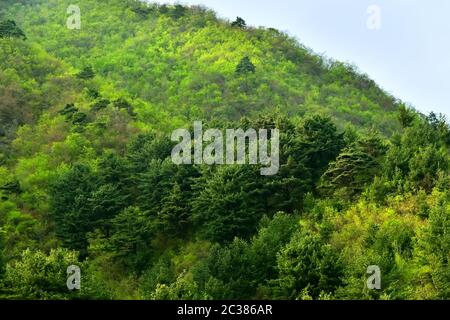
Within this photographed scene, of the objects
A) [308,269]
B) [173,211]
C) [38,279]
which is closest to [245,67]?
[173,211]

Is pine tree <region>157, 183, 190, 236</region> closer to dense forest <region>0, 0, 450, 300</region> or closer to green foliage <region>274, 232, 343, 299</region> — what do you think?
dense forest <region>0, 0, 450, 300</region>

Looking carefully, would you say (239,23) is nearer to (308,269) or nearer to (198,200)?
(198,200)

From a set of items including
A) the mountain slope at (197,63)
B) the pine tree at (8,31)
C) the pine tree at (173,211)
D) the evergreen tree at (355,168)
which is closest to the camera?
the evergreen tree at (355,168)

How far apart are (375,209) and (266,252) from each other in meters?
6.95

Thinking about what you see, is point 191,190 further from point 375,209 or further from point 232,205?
point 375,209

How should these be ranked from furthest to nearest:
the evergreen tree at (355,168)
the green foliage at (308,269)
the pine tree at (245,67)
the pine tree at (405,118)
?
the pine tree at (245,67)
the pine tree at (405,118)
the evergreen tree at (355,168)
the green foliage at (308,269)

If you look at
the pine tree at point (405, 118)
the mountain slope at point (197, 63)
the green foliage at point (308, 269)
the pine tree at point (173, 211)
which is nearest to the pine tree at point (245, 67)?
the mountain slope at point (197, 63)

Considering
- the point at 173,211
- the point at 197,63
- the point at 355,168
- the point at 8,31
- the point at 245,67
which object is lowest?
the point at 173,211

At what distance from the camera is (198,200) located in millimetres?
39469

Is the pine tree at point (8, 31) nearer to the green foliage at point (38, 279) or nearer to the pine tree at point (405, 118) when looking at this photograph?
the pine tree at point (405, 118)

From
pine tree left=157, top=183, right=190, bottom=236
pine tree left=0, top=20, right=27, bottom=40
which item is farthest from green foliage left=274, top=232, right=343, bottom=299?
pine tree left=0, top=20, right=27, bottom=40

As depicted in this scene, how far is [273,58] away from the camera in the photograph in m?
86.1

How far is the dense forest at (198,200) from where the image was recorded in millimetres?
28641
